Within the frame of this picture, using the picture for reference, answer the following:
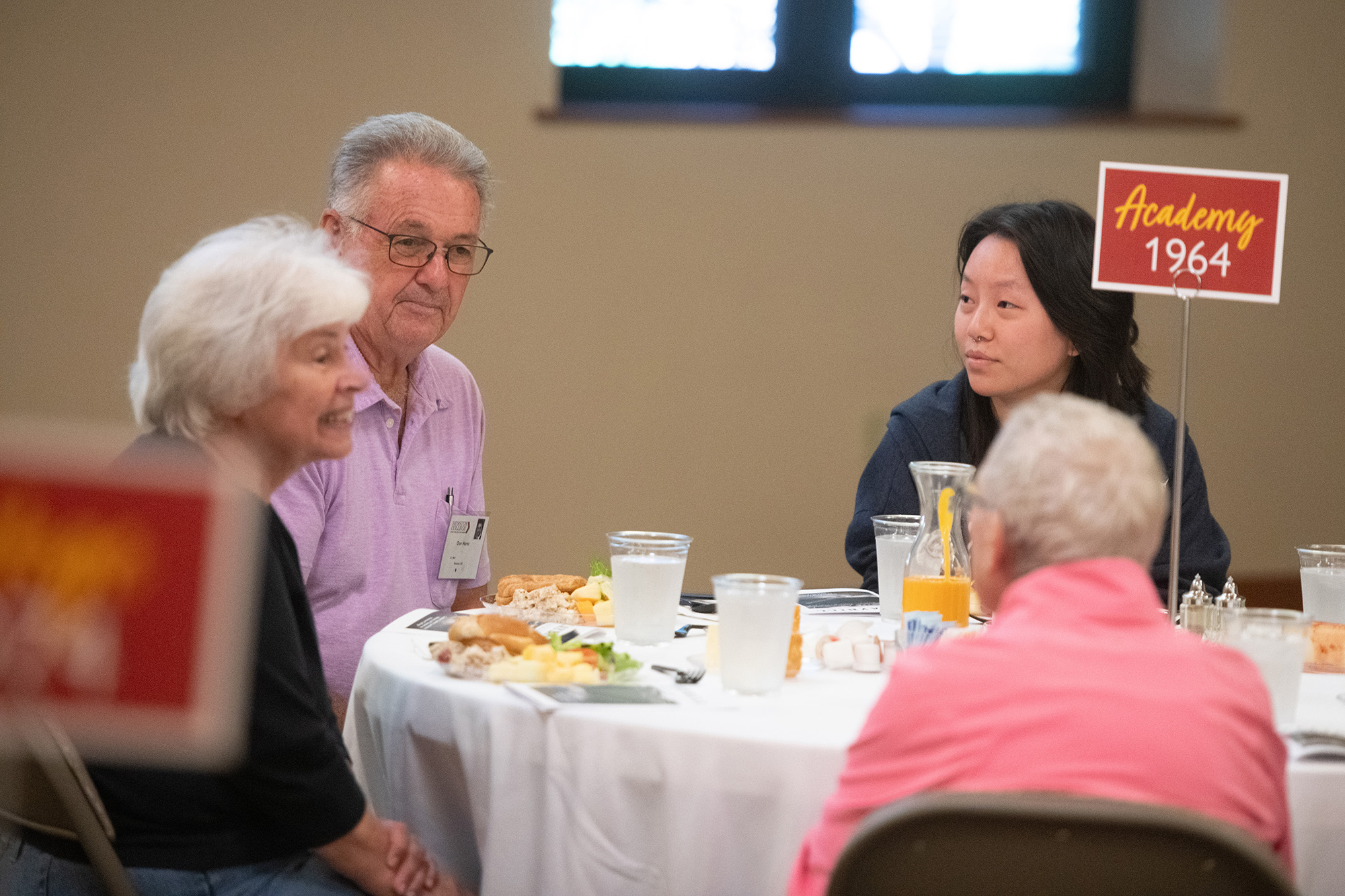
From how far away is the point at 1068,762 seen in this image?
1.02 meters

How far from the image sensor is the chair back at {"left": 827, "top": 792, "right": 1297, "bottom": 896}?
89 centimetres

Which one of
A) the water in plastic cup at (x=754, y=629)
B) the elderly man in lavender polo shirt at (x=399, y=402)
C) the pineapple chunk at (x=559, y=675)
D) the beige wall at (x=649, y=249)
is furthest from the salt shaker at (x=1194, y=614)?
the beige wall at (x=649, y=249)

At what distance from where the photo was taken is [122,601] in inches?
27.4

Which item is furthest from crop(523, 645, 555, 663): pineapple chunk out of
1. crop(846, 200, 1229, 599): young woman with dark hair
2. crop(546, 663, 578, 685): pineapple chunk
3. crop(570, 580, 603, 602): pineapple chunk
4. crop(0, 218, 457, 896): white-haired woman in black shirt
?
crop(846, 200, 1229, 599): young woman with dark hair

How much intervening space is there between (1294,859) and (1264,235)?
104 cm

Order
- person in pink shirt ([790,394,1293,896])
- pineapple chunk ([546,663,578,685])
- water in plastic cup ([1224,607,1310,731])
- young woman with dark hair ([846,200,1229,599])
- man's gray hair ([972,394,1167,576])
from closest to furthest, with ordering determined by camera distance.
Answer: person in pink shirt ([790,394,1293,896]) < man's gray hair ([972,394,1167,576]) < water in plastic cup ([1224,607,1310,731]) < pineapple chunk ([546,663,578,685]) < young woman with dark hair ([846,200,1229,599])

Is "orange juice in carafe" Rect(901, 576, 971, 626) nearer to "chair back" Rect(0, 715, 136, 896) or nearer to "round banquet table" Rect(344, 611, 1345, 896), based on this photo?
"round banquet table" Rect(344, 611, 1345, 896)

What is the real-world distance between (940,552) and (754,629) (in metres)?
0.49

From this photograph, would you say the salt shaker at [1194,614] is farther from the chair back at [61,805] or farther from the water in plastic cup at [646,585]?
the chair back at [61,805]

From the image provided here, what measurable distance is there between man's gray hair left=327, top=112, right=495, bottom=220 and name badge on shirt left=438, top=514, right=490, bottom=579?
0.68 meters

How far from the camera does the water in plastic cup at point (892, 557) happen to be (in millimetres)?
2070

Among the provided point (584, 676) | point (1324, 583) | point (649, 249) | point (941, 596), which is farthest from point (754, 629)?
point (649, 249)

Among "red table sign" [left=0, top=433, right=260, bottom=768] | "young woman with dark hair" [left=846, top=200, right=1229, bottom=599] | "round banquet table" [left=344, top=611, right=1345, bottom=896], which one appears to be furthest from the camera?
"young woman with dark hair" [left=846, top=200, right=1229, bottom=599]

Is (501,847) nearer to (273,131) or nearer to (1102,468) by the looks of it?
(1102,468)
